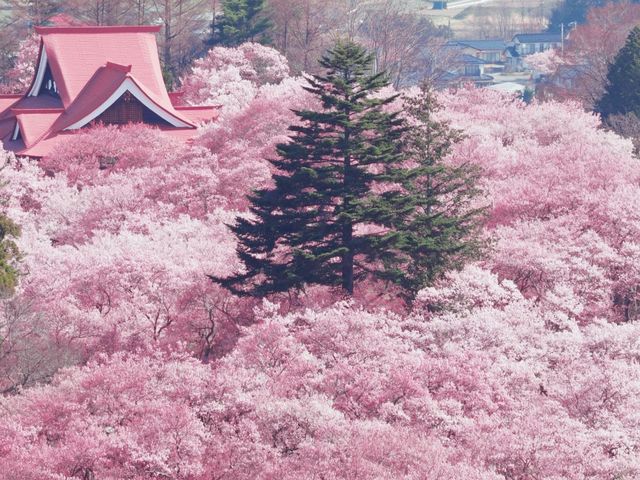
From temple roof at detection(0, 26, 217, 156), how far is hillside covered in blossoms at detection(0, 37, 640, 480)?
9.42 m

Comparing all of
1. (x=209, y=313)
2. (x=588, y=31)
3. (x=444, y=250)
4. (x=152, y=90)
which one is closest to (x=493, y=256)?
(x=444, y=250)

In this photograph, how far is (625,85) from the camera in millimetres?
53188

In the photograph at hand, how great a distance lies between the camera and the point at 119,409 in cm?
2064

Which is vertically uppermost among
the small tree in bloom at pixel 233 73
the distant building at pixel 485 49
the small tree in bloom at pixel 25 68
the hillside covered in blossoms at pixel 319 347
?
the hillside covered in blossoms at pixel 319 347

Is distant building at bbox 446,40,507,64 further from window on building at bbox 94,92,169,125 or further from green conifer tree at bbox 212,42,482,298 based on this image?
green conifer tree at bbox 212,42,482,298

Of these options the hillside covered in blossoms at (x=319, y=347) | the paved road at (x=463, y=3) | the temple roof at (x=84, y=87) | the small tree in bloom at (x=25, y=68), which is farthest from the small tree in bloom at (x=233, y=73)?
the paved road at (x=463, y=3)

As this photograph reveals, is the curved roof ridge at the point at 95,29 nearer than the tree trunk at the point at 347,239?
No

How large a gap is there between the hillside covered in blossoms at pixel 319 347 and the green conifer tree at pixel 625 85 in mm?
17659

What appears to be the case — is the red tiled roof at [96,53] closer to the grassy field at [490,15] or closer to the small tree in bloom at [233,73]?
the small tree in bloom at [233,73]

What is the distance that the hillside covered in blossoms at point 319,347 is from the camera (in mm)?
19359

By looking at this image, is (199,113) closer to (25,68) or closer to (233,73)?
(233,73)

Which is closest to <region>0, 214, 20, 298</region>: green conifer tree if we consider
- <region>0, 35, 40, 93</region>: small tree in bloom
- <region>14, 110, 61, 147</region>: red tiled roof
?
<region>14, 110, 61, 147</region>: red tiled roof

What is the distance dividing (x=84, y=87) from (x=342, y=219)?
23789mm

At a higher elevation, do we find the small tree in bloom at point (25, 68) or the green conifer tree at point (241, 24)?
the green conifer tree at point (241, 24)
